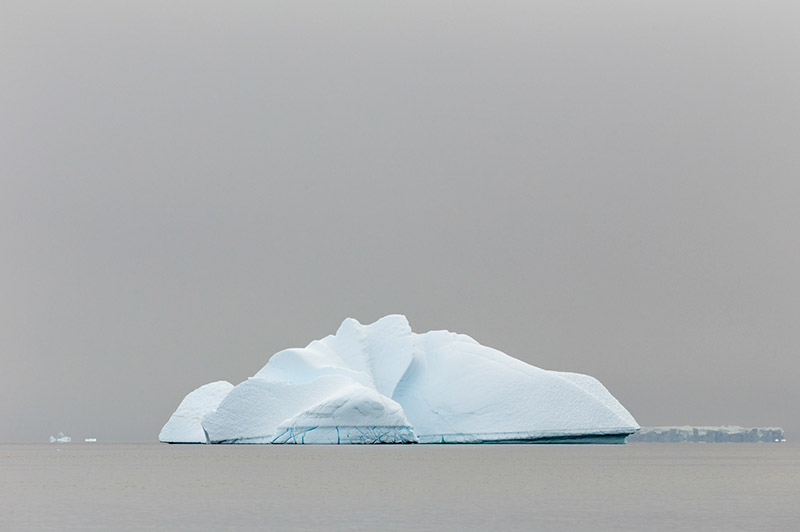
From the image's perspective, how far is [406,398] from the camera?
43344mm

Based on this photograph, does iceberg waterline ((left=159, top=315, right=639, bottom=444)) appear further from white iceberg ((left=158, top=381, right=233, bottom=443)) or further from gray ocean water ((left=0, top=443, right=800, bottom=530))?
gray ocean water ((left=0, top=443, right=800, bottom=530))

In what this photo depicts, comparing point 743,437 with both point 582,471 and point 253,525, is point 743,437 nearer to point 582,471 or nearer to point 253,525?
point 582,471

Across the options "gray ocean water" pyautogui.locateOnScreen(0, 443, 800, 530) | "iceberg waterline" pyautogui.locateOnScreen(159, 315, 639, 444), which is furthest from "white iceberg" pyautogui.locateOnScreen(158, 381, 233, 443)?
"gray ocean water" pyautogui.locateOnScreen(0, 443, 800, 530)

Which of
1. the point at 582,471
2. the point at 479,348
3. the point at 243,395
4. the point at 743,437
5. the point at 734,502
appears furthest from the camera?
the point at 743,437

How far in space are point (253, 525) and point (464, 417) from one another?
93.3ft

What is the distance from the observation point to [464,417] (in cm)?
4131

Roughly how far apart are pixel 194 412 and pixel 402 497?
32.1 meters

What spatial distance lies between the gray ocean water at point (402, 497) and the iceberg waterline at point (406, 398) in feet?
23.6

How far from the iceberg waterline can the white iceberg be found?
645 cm

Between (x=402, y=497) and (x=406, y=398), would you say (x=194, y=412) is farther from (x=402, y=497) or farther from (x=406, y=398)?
(x=402, y=497)

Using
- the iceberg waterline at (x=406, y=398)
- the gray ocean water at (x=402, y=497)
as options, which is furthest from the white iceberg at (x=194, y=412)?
the gray ocean water at (x=402, y=497)

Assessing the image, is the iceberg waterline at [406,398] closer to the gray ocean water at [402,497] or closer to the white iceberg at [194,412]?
the white iceberg at [194,412]

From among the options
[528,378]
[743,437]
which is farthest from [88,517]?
[743,437]

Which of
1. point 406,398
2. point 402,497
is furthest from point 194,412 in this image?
point 402,497
